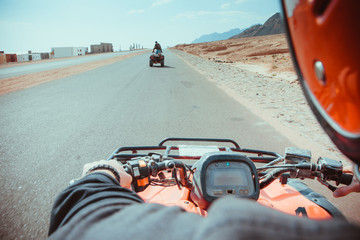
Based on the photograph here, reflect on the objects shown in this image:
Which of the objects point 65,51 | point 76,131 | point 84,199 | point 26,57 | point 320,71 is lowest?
point 76,131

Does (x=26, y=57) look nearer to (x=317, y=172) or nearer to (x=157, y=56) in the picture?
(x=157, y=56)

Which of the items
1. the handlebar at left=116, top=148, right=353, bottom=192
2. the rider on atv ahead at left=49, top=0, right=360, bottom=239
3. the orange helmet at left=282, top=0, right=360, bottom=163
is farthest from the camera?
the handlebar at left=116, top=148, right=353, bottom=192

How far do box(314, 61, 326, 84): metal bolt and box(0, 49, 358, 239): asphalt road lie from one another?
266 cm

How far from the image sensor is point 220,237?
438mm

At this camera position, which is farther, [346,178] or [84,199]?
[346,178]

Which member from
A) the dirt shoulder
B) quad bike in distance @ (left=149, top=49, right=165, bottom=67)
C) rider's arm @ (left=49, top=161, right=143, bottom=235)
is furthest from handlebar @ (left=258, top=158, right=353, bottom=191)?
quad bike in distance @ (left=149, top=49, right=165, bottom=67)

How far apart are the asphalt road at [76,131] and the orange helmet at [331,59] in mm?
2634

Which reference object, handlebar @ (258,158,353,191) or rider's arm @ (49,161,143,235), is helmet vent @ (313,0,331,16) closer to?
rider's arm @ (49,161,143,235)

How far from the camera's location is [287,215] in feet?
1.52

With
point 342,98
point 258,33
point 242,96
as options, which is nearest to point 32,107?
point 242,96

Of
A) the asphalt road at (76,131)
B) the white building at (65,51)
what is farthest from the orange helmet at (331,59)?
the white building at (65,51)

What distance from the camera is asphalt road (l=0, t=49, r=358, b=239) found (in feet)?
9.73

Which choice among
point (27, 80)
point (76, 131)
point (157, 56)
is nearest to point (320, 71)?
point (76, 131)

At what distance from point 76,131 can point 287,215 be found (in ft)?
17.8
